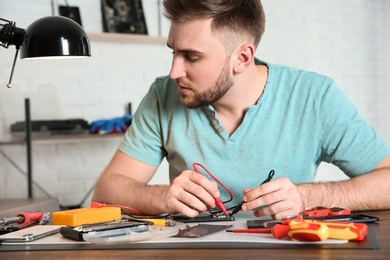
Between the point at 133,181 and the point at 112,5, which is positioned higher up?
the point at 112,5


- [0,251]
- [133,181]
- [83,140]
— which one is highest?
[83,140]

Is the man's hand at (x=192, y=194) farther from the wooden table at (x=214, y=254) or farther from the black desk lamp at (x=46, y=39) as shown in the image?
the black desk lamp at (x=46, y=39)

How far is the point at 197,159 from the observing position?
2.14 metres

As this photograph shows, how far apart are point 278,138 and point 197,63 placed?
0.33 metres

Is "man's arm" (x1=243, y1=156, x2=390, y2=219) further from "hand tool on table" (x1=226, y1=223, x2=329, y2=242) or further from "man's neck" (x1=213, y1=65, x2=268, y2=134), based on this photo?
"man's neck" (x1=213, y1=65, x2=268, y2=134)

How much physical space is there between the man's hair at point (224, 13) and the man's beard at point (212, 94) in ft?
0.38

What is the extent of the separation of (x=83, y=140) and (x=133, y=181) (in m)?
2.24

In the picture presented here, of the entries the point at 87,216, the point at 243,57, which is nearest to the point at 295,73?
the point at 243,57

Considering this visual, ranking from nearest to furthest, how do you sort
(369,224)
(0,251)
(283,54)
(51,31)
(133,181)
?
(0,251) < (369,224) < (51,31) < (133,181) < (283,54)

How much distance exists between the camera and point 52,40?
6.00 ft

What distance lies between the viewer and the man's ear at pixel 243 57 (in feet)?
7.00

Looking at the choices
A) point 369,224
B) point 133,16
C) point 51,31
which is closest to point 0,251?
point 51,31

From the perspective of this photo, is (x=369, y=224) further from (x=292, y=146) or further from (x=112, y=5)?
(x=112, y=5)

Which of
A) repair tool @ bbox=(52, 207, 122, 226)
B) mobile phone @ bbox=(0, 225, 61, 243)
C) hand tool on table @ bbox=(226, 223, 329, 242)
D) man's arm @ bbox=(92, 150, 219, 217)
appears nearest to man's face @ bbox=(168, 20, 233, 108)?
man's arm @ bbox=(92, 150, 219, 217)
